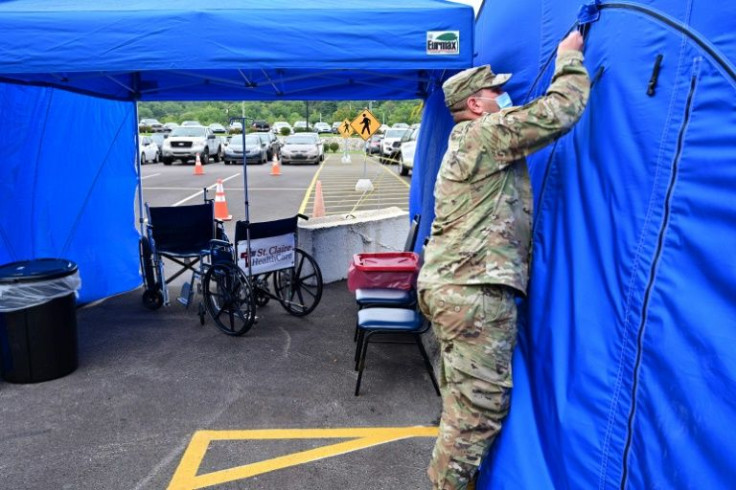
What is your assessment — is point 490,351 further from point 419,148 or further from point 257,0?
point 419,148

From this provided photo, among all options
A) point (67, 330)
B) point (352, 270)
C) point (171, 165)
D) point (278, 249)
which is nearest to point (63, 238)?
point (67, 330)

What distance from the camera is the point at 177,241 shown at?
590 centimetres

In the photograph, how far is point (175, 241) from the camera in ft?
19.3

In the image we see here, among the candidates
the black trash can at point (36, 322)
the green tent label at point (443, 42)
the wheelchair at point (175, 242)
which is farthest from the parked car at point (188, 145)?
the green tent label at point (443, 42)

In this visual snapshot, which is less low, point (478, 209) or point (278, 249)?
point (478, 209)

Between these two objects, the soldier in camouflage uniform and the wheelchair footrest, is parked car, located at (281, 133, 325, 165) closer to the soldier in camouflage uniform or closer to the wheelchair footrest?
the wheelchair footrest

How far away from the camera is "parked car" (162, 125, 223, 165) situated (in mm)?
25984

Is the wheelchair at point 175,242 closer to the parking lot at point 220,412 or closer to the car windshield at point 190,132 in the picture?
the parking lot at point 220,412

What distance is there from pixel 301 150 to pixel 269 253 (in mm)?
22499

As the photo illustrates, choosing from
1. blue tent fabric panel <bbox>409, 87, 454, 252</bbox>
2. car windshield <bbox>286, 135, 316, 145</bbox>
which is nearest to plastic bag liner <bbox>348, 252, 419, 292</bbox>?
blue tent fabric panel <bbox>409, 87, 454, 252</bbox>

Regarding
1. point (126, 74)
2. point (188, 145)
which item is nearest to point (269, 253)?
point (126, 74)

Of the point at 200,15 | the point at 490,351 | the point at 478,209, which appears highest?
the point at 200,15

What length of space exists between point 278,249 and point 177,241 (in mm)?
1189

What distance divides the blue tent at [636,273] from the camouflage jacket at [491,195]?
18cm
